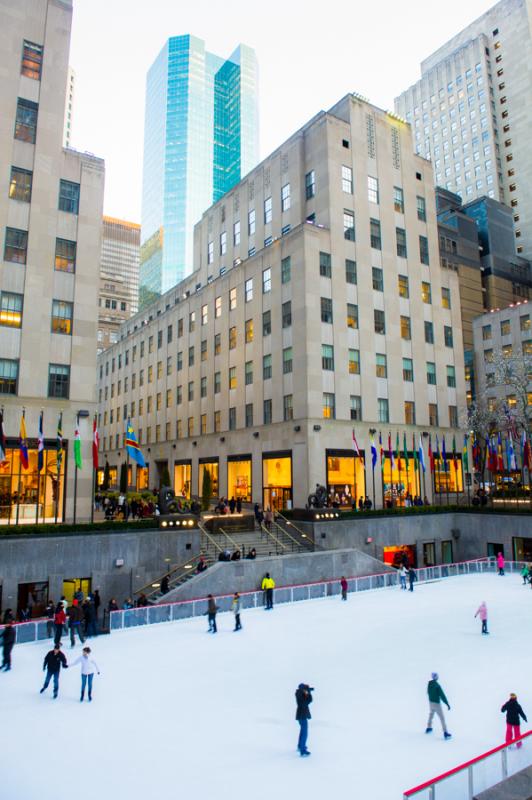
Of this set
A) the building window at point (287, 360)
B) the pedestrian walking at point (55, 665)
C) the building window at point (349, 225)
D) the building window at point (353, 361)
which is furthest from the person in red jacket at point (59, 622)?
the building window at point (349, 225)

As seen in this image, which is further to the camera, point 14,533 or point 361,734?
point 14,533

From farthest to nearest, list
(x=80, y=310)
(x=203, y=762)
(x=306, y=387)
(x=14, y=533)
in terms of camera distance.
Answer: (x=306, y=387)
(x=80, y=310)
(x=14, y=533)
(x=203, y=762)

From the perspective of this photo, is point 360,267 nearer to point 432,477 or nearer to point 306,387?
point 306,387

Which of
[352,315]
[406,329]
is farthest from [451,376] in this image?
[352,315]

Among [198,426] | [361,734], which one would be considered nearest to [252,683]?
[361,734]

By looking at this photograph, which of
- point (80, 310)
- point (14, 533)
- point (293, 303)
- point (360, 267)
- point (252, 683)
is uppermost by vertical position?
point (360, 267)

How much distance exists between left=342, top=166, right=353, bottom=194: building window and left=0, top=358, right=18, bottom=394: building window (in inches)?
1256

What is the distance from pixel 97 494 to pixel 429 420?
31.3 meters

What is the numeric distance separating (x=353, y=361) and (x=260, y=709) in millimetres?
34860

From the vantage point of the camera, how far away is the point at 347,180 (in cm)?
4906

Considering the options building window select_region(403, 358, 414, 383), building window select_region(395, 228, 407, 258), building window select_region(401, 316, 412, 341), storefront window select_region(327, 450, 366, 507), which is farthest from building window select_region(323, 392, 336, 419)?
building window select_region(395, 228, 407, 258)

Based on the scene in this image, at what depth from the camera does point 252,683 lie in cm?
1598

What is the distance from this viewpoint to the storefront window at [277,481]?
44.0 metres

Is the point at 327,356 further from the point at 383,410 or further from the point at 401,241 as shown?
the point at 401,241
